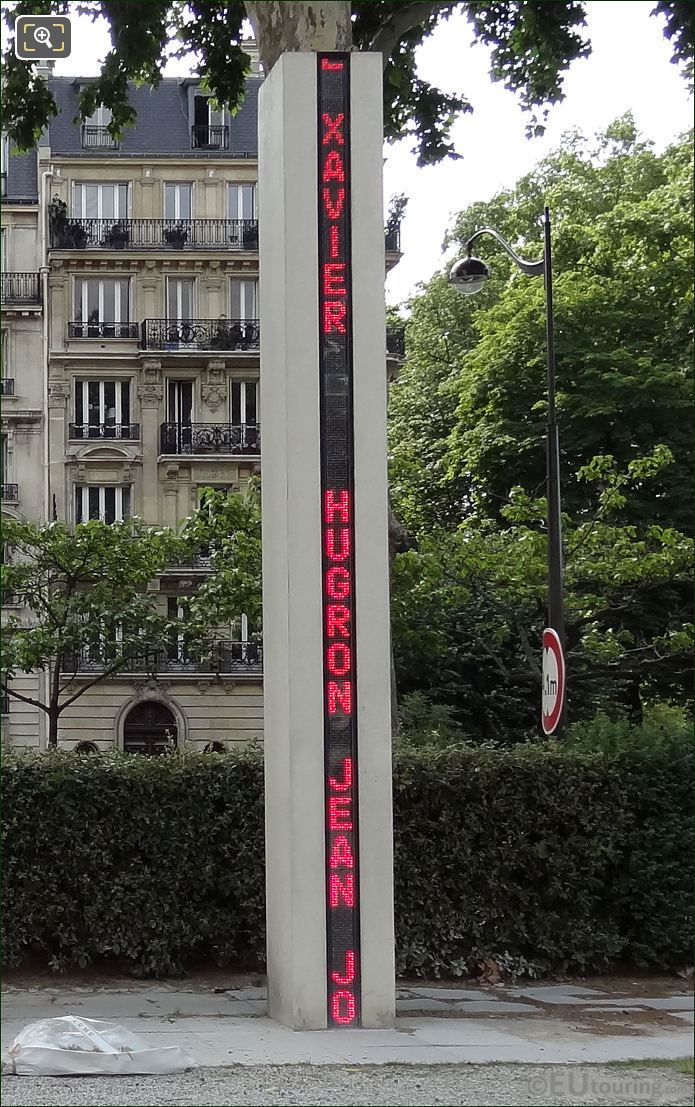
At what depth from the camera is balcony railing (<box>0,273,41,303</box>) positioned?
4484 cm

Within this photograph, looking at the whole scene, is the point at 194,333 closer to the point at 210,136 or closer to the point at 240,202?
the point at 240,202

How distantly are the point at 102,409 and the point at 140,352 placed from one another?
2144 mm

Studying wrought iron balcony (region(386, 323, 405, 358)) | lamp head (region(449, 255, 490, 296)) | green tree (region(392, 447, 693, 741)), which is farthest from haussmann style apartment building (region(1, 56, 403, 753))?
lamp head (region(449, 255, 490, 296))

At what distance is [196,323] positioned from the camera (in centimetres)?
4316

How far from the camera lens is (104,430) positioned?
43125mm

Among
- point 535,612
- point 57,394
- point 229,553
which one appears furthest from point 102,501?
point 535,612

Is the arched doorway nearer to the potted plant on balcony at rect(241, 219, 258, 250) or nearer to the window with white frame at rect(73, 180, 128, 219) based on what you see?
the potted plant on balcony at rect(241, 219, 258, 250)

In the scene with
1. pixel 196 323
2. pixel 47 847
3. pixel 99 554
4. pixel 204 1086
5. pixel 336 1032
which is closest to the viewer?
pixel 204 1086

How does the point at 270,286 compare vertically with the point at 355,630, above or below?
above

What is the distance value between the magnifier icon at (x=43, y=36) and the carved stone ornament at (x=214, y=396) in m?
30.2

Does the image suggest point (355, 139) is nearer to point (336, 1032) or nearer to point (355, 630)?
point (355, 630)

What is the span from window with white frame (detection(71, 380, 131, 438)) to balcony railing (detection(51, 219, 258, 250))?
167 inches

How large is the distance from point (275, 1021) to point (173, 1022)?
0.73 m

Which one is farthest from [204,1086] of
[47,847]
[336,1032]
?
[47,847]
